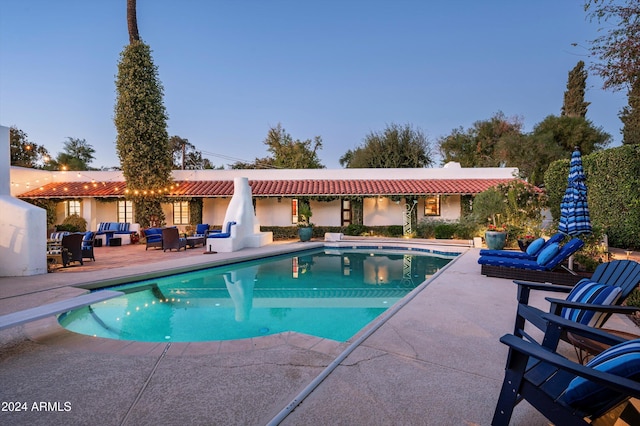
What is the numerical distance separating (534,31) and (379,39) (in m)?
8.98

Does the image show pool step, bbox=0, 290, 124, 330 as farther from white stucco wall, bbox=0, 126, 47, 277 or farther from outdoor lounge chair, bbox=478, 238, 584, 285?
outdoor lounge chair, bbox=478, 238, 584, 285

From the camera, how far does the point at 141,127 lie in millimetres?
16250

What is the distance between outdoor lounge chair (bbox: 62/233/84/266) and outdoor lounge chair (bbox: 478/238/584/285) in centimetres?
1133

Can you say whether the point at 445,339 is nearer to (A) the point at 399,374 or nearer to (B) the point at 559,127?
(A) the point at 399,374

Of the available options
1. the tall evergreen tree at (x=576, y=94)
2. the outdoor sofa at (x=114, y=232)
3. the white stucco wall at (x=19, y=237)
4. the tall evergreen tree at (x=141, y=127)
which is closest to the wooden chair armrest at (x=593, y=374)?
the white stucco wall at (x=19, y=237)

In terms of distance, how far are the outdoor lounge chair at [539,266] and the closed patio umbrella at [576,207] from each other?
59 cm

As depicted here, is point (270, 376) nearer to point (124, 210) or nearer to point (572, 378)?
point (572, 378)

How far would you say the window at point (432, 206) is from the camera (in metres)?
19.6

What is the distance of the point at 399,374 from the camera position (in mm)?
2936

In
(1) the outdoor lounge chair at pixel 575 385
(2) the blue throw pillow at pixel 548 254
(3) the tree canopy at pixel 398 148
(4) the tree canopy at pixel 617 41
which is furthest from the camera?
(3) the tree canopy at pixel 398 148

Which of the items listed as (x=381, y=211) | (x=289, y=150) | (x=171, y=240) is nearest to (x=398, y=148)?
(x=381, y=211)

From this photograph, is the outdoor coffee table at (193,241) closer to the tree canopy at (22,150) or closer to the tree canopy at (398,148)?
the tree canopy at (398,148)

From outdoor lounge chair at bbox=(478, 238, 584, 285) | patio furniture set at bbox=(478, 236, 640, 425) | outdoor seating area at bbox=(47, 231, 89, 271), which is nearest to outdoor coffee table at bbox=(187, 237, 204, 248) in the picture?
outdoor seating area at bbox=(47, 231, 89, 271)

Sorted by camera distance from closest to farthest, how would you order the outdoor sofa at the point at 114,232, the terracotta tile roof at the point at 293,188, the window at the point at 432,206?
the outdoor sofa at the point at 114,232, the terracotta tile roof at the point at 293,188, the window at the point at 432,206
